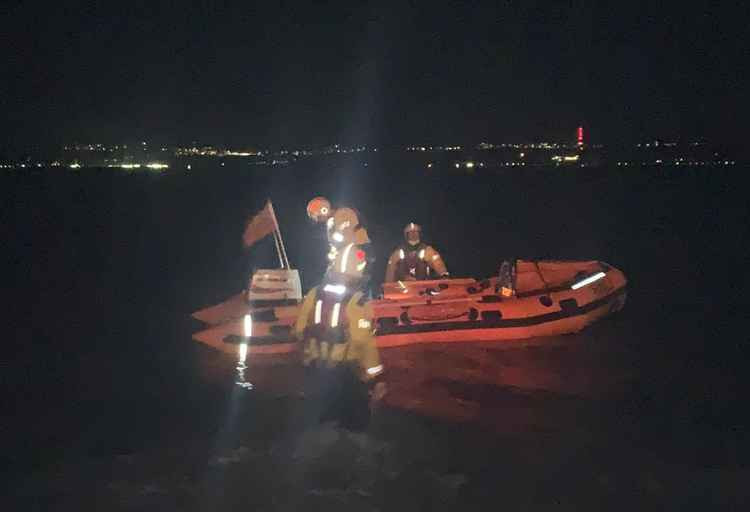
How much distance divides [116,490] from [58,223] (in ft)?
126

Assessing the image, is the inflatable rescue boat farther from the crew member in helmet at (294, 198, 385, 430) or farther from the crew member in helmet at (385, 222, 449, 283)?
the crew member in helmet at (294, 198, 385, 430)

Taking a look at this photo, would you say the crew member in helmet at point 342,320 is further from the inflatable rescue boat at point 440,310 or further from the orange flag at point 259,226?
the orange flag at point 259,226

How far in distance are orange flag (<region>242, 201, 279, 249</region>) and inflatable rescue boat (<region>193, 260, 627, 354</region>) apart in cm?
69

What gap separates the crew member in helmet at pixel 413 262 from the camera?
11867mm

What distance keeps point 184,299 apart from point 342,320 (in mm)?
9295

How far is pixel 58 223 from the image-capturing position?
42594 millimetres

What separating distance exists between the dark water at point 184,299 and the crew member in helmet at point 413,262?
2.12 meters

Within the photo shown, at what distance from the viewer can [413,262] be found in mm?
11914

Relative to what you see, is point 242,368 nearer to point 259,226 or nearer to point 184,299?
point 259,226

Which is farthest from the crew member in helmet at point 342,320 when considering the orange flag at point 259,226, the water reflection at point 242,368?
the orange flag at point 259,226

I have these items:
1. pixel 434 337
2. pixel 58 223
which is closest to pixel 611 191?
pixel 58 223

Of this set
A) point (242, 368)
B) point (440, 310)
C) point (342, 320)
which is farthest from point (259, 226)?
point (440, 310)

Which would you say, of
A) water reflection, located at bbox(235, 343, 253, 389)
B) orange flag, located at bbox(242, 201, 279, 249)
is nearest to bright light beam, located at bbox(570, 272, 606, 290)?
orange flag, located at bbox(242, 201, 279, 249)

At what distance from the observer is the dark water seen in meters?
8.70
